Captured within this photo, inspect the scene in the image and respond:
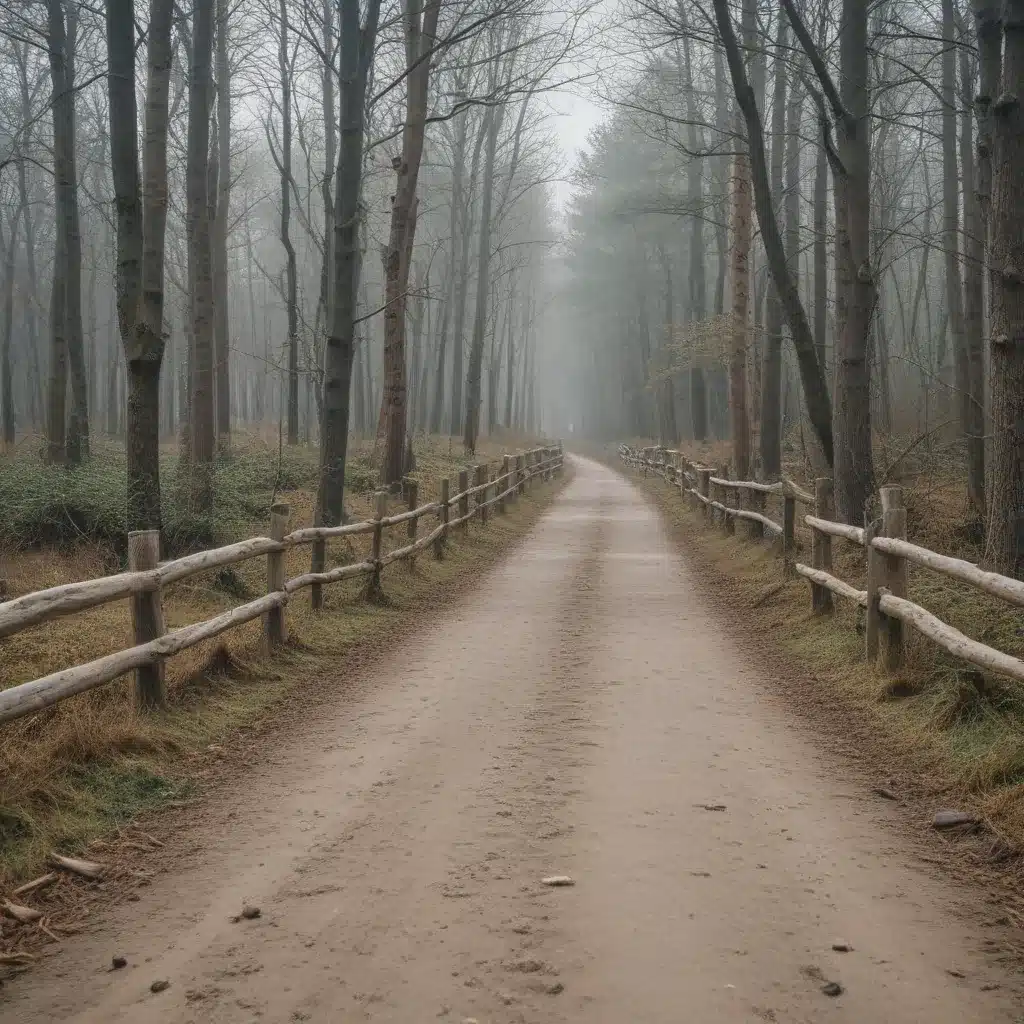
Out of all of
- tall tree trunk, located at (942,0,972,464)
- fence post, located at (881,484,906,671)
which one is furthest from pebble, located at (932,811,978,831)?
tall tree trunk, located at (942,0,972,464)

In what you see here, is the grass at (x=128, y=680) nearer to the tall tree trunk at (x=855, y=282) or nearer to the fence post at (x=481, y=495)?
the fence post at (x=481, y=495)

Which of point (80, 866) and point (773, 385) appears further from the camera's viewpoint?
point (773, 385)

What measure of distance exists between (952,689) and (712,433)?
39552 mm

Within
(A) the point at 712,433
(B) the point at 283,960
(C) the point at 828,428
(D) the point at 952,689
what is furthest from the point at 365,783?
(A) the point at 712,433

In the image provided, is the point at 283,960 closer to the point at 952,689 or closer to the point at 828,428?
the point at 952,689

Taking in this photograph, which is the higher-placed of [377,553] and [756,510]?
[756,510]

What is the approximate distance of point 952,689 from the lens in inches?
255

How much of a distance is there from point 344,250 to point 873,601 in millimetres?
7486

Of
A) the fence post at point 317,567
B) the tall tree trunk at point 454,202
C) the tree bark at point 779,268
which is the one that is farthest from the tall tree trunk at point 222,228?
the tree bark at point 779,268

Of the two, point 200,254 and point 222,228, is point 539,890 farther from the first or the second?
point 222,228

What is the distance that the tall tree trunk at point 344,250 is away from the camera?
491 inches

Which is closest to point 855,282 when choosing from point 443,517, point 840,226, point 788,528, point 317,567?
point 840,226

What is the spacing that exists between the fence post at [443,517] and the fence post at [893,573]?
26.3 ft

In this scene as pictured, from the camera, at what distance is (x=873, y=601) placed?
25.8 ft
